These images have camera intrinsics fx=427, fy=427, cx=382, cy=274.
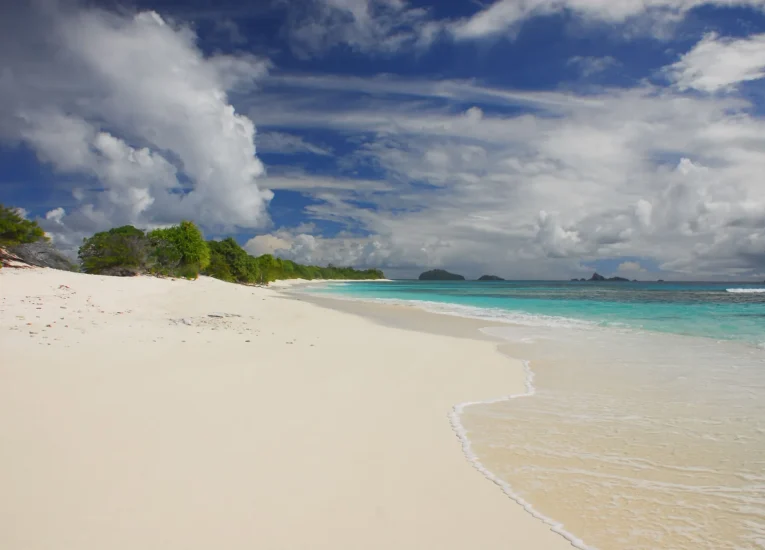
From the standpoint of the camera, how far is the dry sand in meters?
3.33

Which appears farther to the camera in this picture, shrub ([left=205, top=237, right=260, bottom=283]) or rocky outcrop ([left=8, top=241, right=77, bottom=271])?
shrub ([left=205, top=237, right=260, bottom=283])

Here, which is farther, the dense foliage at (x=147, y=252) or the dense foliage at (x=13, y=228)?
the dense foliage at (x=147, y=252)

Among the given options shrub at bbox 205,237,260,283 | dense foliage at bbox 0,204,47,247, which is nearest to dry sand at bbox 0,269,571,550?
dense foliage at bbox 0,204,47,247

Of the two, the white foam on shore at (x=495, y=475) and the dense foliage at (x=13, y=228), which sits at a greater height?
the dense foliage at (x=13, y=228)

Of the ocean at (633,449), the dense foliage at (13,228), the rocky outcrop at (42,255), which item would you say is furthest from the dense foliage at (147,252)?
the ocean at (633,449)

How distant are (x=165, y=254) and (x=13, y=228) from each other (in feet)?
81.2

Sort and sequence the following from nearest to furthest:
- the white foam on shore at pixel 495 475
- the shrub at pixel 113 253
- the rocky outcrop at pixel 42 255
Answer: the white foam on shore at pixel 495 475 → the rocky outcrop at pixel 42 255 → the shrub at pixel 113 253

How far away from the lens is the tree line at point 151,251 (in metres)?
27.8

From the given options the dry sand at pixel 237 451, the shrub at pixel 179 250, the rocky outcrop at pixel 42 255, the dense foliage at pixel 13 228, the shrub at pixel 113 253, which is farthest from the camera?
the shrub at pixel 179 250

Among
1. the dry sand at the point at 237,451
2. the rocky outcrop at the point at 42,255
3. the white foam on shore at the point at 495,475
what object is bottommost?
the white foam on shore at the point at 495,475

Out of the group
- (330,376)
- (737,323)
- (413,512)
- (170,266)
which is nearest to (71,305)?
(330,376)

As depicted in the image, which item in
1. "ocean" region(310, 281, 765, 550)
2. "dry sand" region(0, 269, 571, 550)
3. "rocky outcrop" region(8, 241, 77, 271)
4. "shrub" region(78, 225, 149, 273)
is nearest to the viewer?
"dry sand" region(0, 269, 571, 550)

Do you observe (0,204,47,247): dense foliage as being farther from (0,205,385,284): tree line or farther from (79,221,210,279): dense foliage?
(79,221,210,279): dense foliage

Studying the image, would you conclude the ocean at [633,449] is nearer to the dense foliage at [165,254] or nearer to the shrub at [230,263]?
the dense foliage at [165,254]
